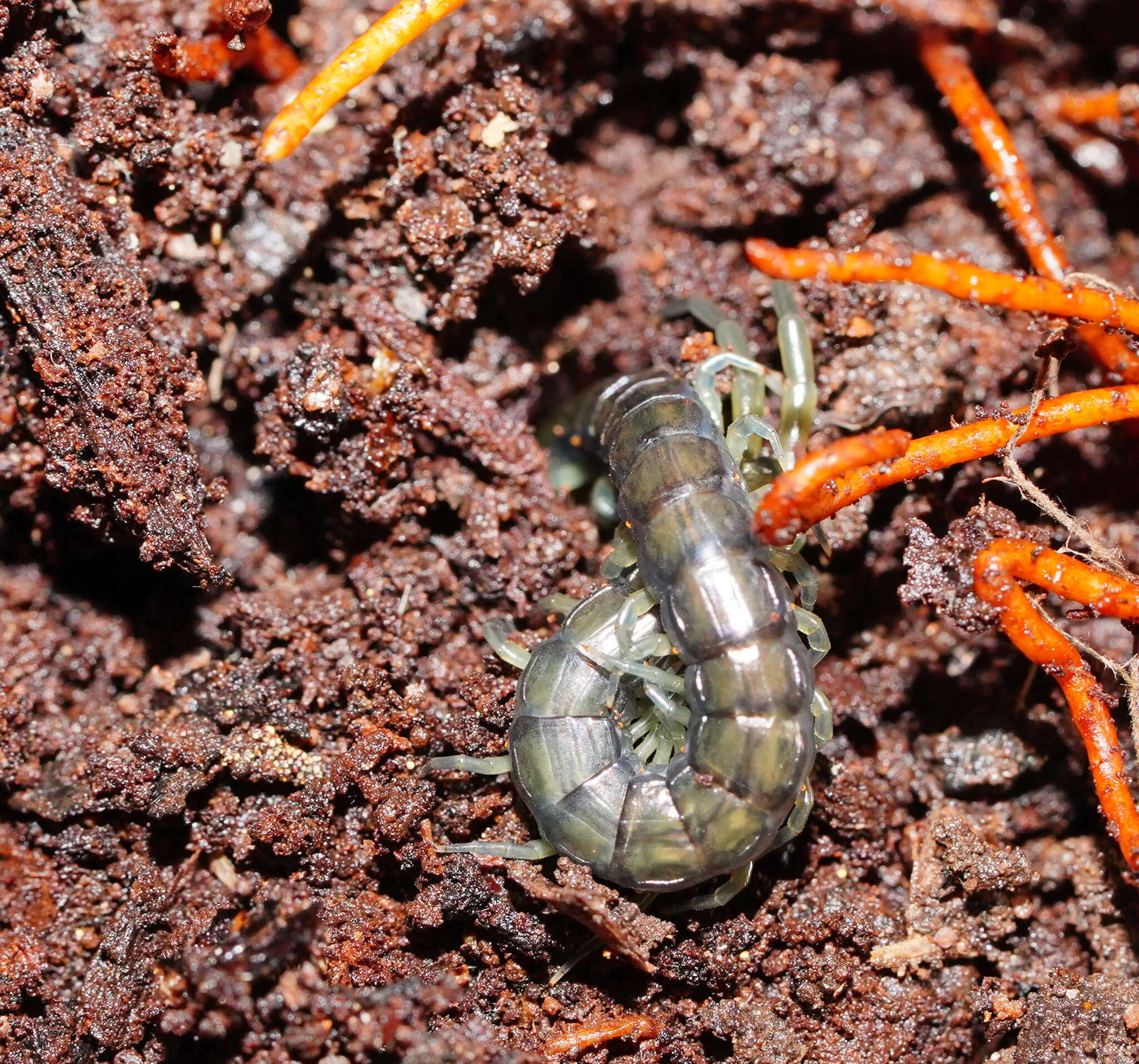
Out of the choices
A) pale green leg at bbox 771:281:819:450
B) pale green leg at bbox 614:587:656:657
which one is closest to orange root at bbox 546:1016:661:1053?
pale green leg at bbox 614:587:656:657

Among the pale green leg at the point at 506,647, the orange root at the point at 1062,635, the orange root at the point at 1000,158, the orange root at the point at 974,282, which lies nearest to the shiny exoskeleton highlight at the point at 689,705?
the pale green leg at the point at 506,647

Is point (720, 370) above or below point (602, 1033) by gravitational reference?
above

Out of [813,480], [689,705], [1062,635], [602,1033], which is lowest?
[602,1033]

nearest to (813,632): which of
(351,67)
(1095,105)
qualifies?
(351,67)

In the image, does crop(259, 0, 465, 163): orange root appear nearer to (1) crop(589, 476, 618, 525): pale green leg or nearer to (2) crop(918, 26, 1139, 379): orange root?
(1) crop(589, 476, 618, 525): pale green leg

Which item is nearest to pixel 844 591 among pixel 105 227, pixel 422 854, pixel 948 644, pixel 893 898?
pixel 948 644

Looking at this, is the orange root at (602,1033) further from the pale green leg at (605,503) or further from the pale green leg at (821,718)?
the pale green leg at (605,503)

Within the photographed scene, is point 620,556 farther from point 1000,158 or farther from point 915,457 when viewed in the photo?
point 1000,158
